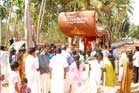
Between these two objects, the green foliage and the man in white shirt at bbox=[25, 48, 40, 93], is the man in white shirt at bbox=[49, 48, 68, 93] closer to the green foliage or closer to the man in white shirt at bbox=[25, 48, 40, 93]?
the man in white shirt at bbox=[25, 48, 40, 93]

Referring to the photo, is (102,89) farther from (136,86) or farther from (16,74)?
(136,86)

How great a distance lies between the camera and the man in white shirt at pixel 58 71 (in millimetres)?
10055

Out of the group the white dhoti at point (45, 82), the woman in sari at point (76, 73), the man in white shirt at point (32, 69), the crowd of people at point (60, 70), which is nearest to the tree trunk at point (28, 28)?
the white dhoti at point (45, 82)

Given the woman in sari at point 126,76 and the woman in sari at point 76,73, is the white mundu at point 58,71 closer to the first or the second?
the woman in sari at point 76,73

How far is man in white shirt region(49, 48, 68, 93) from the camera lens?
10.1 metres

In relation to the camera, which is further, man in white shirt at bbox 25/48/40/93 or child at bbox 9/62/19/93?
man in white shirt at bbox 25/48/40/93

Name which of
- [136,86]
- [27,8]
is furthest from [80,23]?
[136,86]

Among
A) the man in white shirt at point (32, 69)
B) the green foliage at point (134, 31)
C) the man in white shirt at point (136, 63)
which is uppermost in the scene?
the man in white shirt at point (32, 69)

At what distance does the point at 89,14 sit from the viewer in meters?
20.8

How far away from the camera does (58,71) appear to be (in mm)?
10188

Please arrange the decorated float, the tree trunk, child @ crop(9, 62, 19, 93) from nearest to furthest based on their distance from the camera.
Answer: child @ crop(9, 62, 19, 93) → the tree trunk → the decorated float

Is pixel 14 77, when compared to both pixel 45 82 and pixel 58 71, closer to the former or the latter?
pixel 58 71

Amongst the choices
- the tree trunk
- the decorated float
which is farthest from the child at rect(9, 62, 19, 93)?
the decorated float

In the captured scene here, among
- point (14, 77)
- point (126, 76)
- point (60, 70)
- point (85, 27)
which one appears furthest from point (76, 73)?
point (85, 27)
